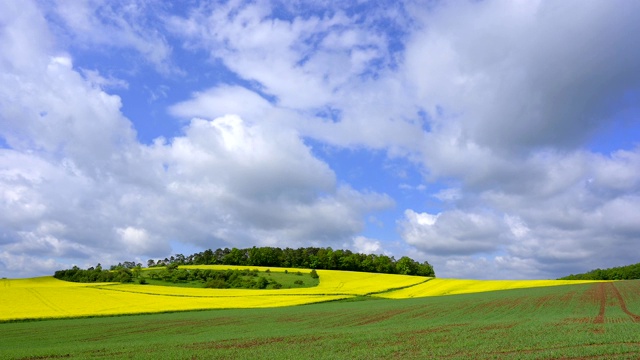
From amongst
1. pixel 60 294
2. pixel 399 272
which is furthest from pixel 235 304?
pixel 399 272

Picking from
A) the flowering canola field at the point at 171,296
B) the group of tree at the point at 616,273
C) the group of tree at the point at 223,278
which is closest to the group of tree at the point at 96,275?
the group of tree at the point at 223,278

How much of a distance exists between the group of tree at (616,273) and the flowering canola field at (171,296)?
178ft

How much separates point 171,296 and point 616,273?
116 m

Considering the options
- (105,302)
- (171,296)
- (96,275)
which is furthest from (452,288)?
(96,275)

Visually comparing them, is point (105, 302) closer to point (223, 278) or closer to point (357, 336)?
point (223, 278)

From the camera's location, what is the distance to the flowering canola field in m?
53.9

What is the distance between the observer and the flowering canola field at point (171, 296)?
53.9 metres

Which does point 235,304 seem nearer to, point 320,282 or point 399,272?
point 320,282

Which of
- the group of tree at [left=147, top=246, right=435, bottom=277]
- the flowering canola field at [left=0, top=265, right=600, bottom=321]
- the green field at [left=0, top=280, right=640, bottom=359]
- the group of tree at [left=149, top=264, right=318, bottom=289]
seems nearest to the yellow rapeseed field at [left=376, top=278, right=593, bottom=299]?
the flowering canola field at [left=0, top=265, right=600, bottom=321]

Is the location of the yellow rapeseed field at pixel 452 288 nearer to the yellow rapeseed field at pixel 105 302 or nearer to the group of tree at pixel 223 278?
the yellow rapeseed field at pixel 105 302

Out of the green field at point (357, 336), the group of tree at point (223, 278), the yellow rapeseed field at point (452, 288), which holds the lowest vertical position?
the green field at point (357, 336)

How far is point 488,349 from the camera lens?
20.6m

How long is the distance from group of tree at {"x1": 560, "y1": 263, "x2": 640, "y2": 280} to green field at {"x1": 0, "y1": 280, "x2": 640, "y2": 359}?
91826 mm

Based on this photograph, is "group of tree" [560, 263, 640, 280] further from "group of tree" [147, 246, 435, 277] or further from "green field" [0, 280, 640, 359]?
"green field" [0, 280, 640, 359]
